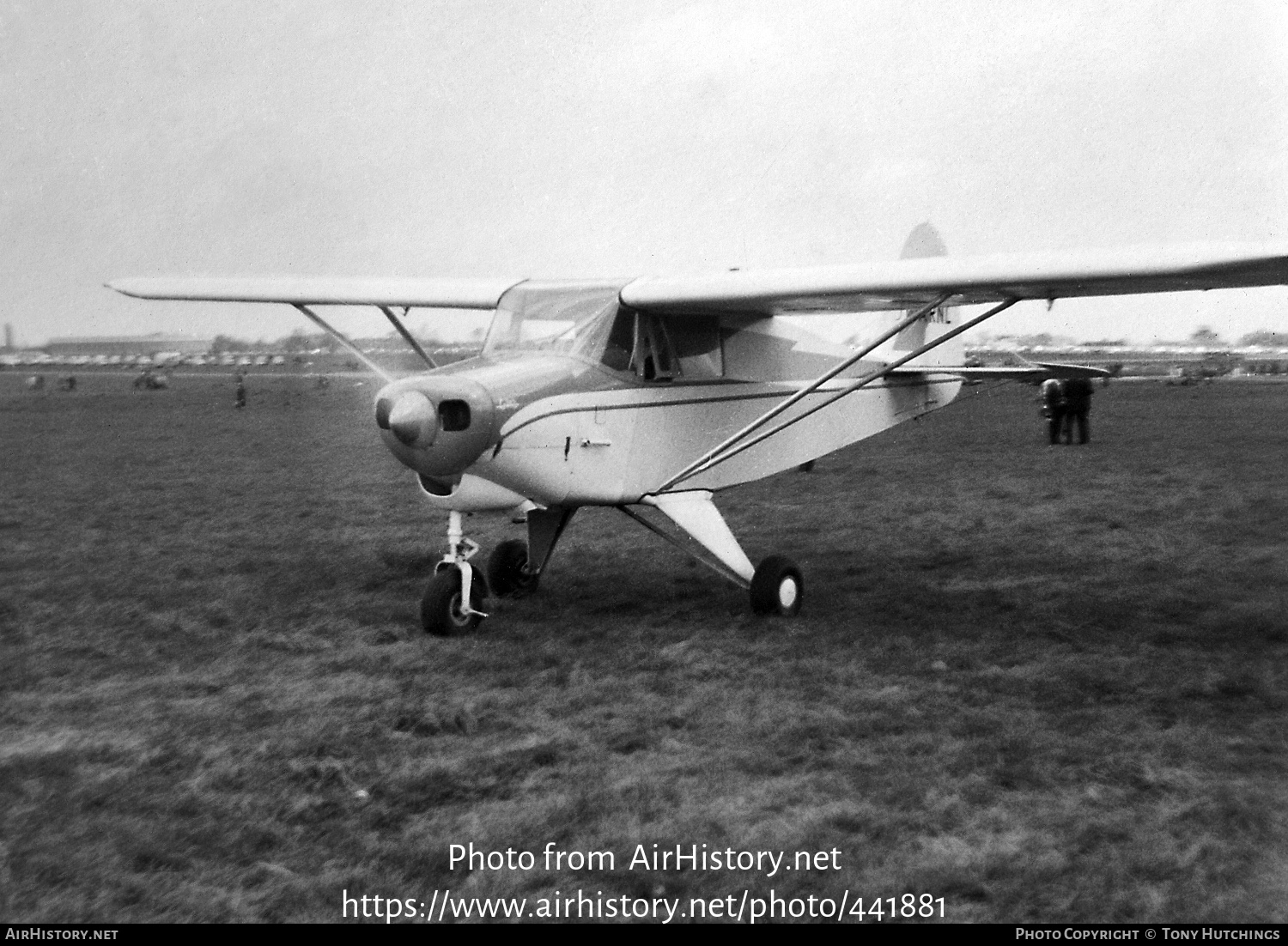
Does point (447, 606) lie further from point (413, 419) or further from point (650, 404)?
point (650, 404)

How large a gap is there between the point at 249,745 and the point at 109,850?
3.78 feet

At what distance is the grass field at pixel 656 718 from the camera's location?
359 centimetres

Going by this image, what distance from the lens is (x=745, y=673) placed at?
20.1ft

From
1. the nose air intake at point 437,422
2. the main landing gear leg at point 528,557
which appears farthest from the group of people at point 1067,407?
the nose air intake at point 437,422

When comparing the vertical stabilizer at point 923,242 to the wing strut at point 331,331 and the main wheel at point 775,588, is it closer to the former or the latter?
the main wheel at point 775,588

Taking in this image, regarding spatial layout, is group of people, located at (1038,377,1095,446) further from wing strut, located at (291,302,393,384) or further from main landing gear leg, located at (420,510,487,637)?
main landing gear leg, located at (420,510,487,637)

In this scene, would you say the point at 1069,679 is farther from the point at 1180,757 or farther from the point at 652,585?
the point at 652,585

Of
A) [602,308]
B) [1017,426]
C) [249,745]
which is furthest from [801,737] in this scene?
[1017,426]

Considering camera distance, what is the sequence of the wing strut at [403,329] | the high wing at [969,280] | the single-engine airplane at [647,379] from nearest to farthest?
1. the high wing at [969,280]
2. the single-engine airplane at [647,379]
3. the wing strut at [403,329]

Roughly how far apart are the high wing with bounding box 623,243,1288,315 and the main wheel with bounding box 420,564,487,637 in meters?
2.14

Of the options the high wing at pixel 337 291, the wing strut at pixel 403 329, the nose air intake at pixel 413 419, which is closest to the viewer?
the nose air intake at pixel 413 419

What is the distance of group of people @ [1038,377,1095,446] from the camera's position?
2112 centimetres

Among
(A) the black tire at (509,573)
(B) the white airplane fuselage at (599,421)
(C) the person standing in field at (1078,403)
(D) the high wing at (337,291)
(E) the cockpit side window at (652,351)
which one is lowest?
(A) the black tire at (509,573)

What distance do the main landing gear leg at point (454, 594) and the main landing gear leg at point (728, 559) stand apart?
126 centimetres
